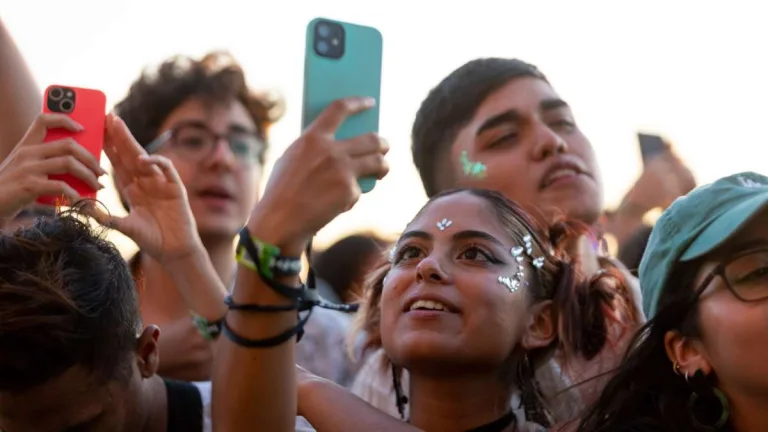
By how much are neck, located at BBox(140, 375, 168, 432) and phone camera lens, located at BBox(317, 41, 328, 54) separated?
85 centimetres

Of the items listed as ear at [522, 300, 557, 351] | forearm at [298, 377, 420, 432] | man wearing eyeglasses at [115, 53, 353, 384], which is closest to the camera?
forearm at [298, 377, 420, 432]

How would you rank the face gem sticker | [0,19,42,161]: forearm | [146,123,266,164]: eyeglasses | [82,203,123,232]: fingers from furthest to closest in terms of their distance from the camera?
[146,123,266,164]: eyeglasses, the face gem sticker, [0,19,42,161]: forearm, [82,203,123,232]: fingers

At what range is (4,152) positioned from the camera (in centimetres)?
294

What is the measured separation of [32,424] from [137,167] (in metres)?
0.69

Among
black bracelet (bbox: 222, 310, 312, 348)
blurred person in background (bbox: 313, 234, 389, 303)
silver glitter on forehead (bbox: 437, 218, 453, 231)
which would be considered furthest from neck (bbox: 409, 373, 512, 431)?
blurred person in background (bbox: 313, 234, 389, 303)

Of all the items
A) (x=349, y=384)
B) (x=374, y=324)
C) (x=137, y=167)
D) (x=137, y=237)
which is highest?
(x=137, y=167)

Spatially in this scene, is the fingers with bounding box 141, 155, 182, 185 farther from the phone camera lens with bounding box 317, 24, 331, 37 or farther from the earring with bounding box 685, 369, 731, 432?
the earring with bounding box 685, 369, 731, 432

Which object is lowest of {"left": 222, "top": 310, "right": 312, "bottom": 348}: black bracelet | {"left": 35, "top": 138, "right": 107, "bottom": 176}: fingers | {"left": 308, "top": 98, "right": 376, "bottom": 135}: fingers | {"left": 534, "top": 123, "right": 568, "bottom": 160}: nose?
{"left": 222, "top": 310, "right": 312, "bottom": 348}: black bracelet

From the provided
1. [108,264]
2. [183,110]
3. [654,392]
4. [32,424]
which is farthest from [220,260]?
[654,392]

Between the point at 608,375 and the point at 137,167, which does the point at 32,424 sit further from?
the point at 608,375

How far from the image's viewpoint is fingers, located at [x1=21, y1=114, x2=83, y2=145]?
2441 mm

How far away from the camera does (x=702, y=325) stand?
222 centimetres

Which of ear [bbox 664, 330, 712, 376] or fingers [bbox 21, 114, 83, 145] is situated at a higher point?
fingers [bbox 21, 114, 83, 145]

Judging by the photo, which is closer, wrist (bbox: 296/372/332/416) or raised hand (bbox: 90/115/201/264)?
wrist (bbox: 296/372/332/416)
